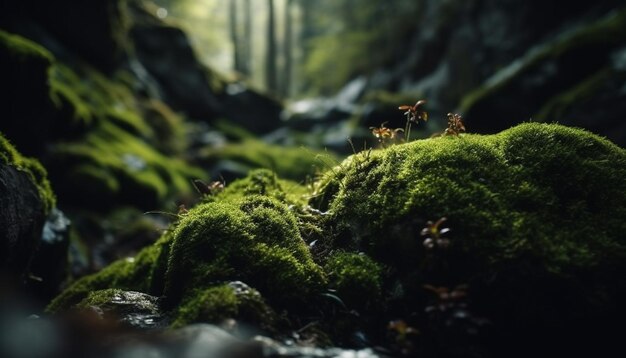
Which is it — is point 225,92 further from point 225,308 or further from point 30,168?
point 225,308

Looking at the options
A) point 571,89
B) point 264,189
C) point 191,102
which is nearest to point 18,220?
point 264,189

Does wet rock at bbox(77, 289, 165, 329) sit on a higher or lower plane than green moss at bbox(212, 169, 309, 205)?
lower

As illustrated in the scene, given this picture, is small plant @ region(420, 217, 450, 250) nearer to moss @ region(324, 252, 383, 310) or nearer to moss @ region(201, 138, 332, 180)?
moss @ region(324, 252, 383, 310)

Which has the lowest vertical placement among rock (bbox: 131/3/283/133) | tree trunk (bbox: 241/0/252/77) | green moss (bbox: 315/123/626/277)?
green moss (bbox: 315/123/626/277)

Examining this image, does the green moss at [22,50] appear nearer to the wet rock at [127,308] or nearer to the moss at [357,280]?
the wet rock at [127,308]

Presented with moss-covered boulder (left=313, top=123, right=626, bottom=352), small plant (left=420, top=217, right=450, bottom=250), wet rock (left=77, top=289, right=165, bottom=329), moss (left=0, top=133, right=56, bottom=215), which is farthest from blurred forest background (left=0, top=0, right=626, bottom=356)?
small plant (left=420, top=217, right=450, bottom=250)
